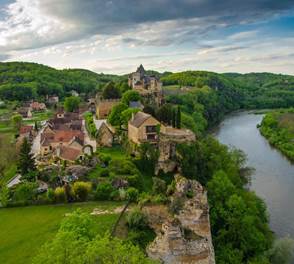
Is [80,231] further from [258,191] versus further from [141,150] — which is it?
[258,191]

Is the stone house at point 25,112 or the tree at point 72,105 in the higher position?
the tree at point 72,105

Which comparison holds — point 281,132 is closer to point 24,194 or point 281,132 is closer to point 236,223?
point 236,223

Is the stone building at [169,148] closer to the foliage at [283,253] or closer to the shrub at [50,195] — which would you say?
the shrub at [50,195]

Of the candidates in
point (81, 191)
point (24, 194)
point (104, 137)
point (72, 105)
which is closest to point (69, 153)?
point (104, 137)

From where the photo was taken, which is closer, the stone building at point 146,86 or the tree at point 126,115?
the tree at point 126,115

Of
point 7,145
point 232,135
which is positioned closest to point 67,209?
point 7,145

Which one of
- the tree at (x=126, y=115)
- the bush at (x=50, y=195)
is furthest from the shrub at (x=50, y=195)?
the tree at (x=126, y=115)

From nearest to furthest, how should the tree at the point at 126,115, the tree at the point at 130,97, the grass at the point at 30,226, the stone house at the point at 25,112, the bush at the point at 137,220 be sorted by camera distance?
the grass at the point at 30,226 → the bush at the point at 137,220 → the tree at the point at 126,115 → the tree at the point at 130,97 → the stone house at the point at 25,112
